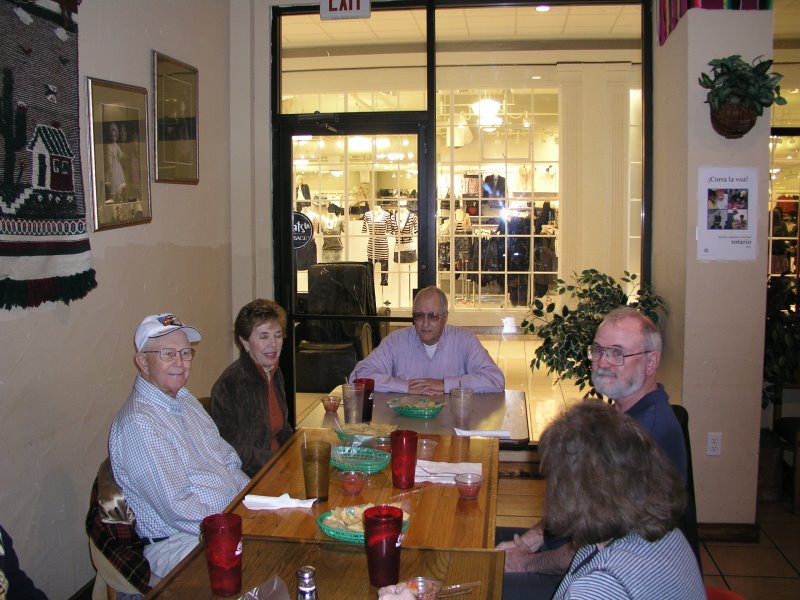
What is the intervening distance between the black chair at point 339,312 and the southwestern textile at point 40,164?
7.56ft

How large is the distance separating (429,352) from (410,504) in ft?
5.94

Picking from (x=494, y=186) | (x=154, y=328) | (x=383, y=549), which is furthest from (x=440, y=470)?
(x=494, y=186)

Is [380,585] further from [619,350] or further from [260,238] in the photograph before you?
[260,238]

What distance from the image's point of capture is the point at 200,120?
15.0 feet

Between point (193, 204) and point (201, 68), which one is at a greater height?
point (201, 68)

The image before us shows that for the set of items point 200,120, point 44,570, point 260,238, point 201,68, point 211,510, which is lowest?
point 44,570

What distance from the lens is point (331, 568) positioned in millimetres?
1771

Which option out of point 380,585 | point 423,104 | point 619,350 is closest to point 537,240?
point 423,104

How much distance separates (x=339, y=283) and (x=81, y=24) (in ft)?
8.46

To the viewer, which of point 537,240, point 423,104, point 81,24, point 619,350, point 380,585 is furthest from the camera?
point 537,240

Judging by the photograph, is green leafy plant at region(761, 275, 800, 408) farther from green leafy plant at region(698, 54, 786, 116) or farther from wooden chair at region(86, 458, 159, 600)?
wooden chair at region(86, 458, 159, 600)

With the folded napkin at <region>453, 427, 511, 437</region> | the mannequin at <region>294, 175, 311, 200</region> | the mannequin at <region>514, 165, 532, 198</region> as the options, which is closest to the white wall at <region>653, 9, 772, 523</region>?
the folded napkin at <region>453, 427, 511, 437</region>

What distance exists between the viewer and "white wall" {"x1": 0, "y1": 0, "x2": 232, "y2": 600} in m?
2.80

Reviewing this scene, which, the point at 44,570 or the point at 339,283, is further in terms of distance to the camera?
the point at 339,283
